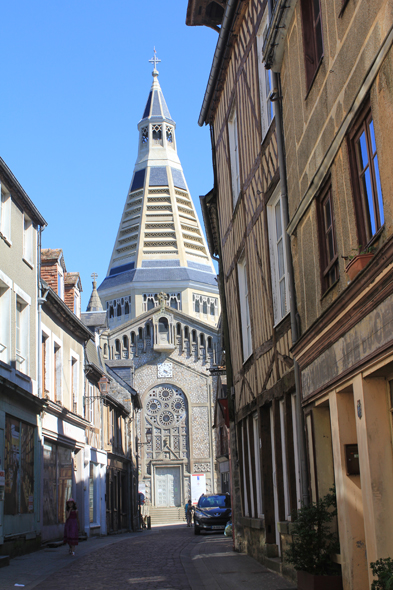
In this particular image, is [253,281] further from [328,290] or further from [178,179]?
[178,179]

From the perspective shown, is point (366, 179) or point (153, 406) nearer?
point (366, 179)

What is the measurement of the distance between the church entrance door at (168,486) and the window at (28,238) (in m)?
33.8

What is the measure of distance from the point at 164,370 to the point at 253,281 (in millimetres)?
39202

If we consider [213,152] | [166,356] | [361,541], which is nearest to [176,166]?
[166,356]

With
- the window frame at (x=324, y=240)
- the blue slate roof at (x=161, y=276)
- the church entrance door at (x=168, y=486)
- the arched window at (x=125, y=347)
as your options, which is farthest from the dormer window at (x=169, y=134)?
the window frame at (x=324, y=240)

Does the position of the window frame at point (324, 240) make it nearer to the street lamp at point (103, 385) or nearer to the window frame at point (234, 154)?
the window frame at point (234, 154)

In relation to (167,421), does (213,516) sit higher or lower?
lower

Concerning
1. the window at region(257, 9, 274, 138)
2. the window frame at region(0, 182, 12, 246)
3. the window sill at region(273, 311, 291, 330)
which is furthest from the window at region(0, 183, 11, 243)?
the window sill at region(273, 311, 291, 330)

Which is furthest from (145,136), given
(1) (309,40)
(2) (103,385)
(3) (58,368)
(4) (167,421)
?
(1) (309,40)

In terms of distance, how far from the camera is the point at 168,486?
159 ft

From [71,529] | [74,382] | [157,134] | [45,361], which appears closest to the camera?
[71,529]

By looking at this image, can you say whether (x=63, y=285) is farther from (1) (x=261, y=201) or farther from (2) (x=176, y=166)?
(2) (x=176, y=166)

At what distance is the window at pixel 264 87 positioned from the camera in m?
10.7

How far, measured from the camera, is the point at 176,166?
80.8m
